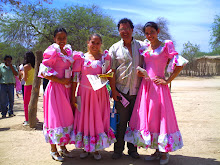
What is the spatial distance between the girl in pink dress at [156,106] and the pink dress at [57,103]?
950 millimetres

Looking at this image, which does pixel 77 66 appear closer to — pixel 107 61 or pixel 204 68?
pixel 107 61

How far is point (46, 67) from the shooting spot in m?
3.29

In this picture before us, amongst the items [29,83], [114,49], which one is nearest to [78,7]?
[29,83]

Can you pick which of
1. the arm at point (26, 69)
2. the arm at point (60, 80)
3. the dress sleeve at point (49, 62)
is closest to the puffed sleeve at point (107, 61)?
the arm at point (60, 80)

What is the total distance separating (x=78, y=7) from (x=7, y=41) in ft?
21.9

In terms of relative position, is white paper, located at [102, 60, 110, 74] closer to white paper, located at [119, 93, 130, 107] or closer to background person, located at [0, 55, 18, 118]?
white paper, located at [119, 93, 130, 107]

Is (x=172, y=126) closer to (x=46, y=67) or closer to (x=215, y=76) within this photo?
(x=46, y=67)

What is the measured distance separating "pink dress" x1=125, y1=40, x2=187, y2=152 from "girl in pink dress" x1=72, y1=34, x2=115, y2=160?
0.42 meters

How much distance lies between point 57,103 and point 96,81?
68 cm

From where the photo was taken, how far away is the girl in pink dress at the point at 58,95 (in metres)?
3.27

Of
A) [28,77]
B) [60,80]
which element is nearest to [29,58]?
[28,77]

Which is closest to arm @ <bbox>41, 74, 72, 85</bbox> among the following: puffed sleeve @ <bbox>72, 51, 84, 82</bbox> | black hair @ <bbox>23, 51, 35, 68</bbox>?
puffed sleeve @ <bbox>72, 51, 84, 82</bbox>

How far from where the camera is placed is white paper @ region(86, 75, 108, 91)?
3184 mm

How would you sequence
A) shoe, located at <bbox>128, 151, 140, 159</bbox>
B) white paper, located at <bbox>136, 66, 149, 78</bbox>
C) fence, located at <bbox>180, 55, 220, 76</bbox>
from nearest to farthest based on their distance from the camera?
white paper, located at <bbox>136, 66, 149, 78</bbox> → shoe, located at <bbox>128, 151, 140, 159</bbox> → fence, located at <bbox>180, 55, 220, 76</bbox>
